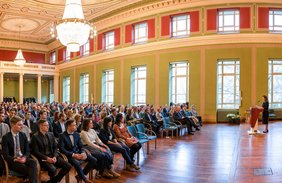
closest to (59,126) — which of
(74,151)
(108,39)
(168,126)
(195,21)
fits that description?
(74,151)

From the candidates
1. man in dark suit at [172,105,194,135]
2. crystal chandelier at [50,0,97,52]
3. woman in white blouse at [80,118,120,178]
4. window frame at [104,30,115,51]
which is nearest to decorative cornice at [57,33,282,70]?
window frame at [104,30,115,51]

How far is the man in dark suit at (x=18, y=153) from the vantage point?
3.71 m

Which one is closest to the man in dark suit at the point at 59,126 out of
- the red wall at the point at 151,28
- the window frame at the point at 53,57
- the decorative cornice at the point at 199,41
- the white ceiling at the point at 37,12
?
the decorative cornice at the point at 199,41

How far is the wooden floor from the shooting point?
15.0 feet

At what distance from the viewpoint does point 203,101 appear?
13.6m

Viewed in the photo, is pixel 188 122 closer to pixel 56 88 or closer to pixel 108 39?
pixel 108 39

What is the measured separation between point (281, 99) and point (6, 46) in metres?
21.5

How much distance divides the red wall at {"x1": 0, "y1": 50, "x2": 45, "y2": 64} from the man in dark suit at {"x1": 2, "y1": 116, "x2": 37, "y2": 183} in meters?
22.2

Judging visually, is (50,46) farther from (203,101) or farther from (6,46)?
(203,101)

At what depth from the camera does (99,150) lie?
4.73m

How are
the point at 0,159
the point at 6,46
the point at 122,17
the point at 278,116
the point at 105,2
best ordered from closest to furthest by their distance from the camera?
the point at 0,159
the point at 278,116
the point at 105,2
the point at 122,17
the point at 6,46

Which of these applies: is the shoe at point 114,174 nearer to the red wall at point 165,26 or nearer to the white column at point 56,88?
the red wall at point 165,26

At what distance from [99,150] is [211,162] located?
239cm

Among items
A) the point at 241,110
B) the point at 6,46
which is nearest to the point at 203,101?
the point at 241,110
